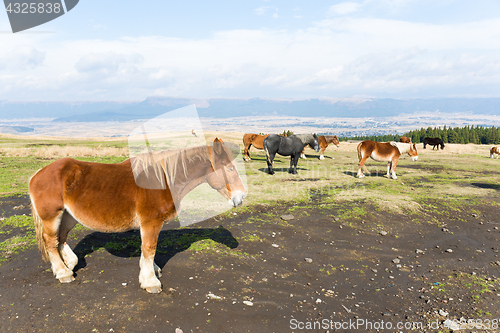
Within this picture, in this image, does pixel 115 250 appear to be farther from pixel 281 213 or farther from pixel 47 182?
pixel 281 213

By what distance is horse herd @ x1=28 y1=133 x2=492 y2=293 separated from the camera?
459cm

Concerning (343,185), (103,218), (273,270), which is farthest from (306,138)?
(103,218)

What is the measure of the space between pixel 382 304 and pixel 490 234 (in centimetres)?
680

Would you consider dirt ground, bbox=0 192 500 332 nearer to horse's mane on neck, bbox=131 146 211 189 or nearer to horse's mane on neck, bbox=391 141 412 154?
horse's mane on neck, bbox=131 146 211 189

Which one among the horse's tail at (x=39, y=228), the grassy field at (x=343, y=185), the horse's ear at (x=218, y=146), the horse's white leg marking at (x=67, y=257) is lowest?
A: the grassy field at (x=343, y=185)

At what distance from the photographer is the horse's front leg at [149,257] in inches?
188

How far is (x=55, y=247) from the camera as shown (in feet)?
16.0

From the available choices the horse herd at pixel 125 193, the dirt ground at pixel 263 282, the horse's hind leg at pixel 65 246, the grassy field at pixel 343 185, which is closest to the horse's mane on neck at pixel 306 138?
the grassy field at pixel 343 185

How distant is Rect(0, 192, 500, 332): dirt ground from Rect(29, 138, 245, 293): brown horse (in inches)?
22.5

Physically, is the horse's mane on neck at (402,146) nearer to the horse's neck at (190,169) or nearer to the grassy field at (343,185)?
the grassy field at (343,185)

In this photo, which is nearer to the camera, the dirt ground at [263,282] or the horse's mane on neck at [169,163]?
the dirt ground at [263,282]

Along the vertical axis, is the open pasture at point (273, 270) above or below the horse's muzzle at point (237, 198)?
below

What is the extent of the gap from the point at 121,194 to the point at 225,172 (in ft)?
6.08

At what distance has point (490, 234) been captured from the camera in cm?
905
